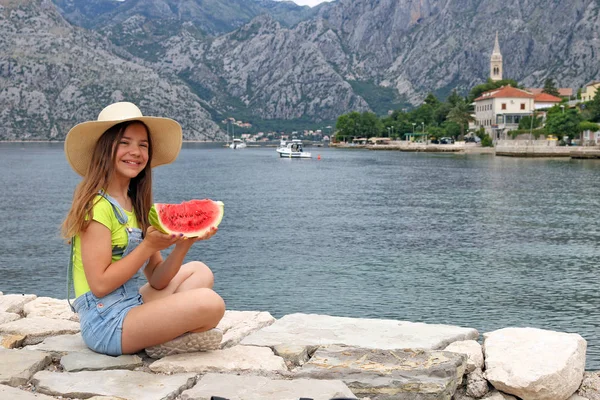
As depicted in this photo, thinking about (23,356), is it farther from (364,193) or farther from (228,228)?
(364,193)

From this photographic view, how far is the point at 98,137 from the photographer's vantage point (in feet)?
18.8

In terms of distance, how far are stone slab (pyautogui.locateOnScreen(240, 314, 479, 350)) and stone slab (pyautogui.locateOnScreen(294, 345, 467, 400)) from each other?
1.27 feet

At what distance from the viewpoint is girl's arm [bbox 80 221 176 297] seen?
17.6ft

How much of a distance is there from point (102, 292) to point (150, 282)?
0.59 m

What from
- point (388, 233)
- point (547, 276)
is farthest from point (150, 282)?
point (388, 233)

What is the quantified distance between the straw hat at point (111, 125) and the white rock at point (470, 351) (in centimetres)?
314

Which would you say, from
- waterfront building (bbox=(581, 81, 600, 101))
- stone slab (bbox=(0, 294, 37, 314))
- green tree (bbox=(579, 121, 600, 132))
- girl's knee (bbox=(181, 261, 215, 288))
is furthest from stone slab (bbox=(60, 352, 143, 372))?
waterfront building (bbox=(581, 81, 600, 101))

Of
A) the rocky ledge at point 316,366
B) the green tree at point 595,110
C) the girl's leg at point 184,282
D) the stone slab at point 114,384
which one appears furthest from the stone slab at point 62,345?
the green tree at point 595,110

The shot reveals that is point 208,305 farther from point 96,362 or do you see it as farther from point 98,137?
point 98,137

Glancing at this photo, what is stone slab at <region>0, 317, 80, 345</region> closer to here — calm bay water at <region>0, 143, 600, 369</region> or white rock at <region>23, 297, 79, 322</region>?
white rock at <region>23, 297, 79, 322</region>

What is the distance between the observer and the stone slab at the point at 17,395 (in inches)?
189

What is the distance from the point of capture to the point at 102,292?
544 cm

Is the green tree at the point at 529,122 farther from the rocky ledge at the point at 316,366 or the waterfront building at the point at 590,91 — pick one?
the rocky ledge at the point at 316,366

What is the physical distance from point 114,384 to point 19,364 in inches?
38.5
